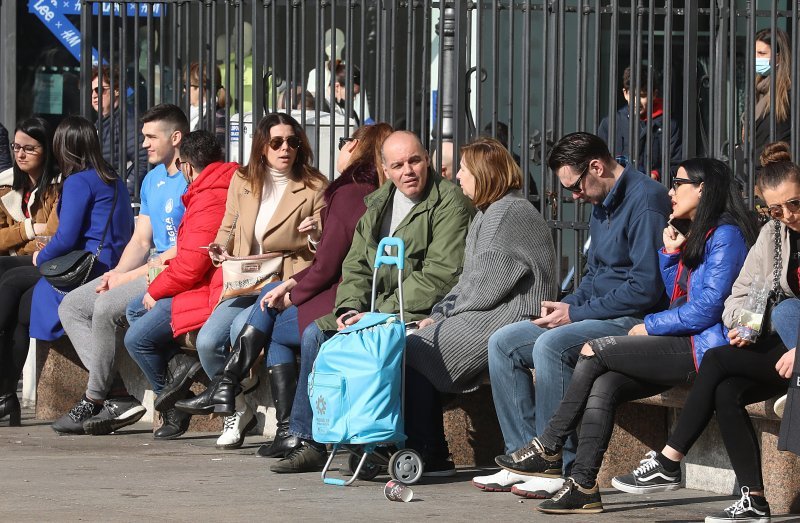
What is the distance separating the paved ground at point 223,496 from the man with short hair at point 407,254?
346 mm

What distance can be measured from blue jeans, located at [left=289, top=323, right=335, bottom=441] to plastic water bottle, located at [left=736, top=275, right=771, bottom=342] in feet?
7.13

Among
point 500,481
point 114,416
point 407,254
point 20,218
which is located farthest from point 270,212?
point 20,218

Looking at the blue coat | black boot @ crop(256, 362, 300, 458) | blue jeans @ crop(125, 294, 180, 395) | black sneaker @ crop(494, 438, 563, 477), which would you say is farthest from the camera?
the blue coat

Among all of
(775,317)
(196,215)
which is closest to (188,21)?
(196,215)

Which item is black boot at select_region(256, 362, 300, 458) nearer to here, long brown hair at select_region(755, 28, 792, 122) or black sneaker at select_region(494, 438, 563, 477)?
black sneaker at select_region(494, 438, 563, 477)

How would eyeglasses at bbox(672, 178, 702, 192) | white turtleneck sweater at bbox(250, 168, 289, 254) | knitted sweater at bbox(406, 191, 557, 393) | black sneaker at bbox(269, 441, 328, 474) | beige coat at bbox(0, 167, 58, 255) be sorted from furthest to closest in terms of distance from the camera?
beige coat at bbox(0, 167, 58, 255) → white turtleneck sweater at bbox(250, 168, 289, 254) → black sneaker at bbox(269, 441, 328, 474) → knitted sweater at bbox(406, 191, 557, 393) → eyeglasses at bbox(672, 178, 702, 192)

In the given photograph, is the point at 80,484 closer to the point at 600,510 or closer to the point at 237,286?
the point at 237,286

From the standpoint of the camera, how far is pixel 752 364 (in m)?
6.18

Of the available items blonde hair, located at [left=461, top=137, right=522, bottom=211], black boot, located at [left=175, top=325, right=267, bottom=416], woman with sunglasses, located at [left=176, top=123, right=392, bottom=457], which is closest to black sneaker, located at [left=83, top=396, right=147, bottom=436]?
woman with sunglasses, located at [left=176, top=123, right=392, bottom=457]

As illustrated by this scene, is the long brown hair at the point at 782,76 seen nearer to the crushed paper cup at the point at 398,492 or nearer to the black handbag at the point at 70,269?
the crushed paper cup at the point at 398,492

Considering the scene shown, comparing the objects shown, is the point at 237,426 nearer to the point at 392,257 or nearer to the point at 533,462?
the point at 392,257

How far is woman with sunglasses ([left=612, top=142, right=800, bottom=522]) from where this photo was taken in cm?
610

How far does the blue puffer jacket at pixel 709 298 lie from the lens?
6.44m

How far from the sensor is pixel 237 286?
845 cm
